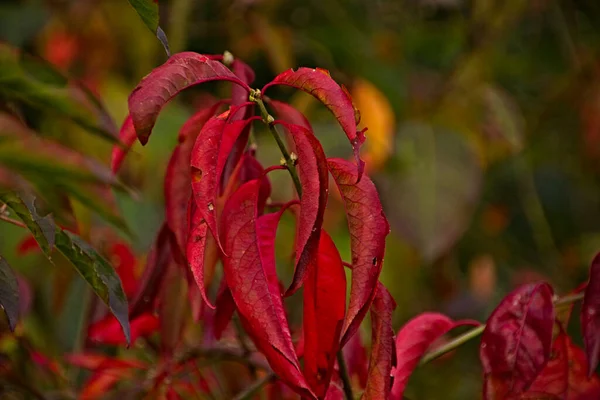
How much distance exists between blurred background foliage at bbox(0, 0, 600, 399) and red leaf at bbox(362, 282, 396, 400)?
0.48 m

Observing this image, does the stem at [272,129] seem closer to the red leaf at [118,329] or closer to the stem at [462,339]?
the stem at [462,339]

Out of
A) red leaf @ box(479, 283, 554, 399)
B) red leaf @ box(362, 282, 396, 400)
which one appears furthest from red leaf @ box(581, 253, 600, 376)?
red leaf @ box(362, 282, 396, 400)

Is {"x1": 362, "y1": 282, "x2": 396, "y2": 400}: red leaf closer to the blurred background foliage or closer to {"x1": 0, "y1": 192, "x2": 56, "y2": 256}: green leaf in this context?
{"x1": 0, "y1": 192, "x2": 56, "y2": 256}: green leaf

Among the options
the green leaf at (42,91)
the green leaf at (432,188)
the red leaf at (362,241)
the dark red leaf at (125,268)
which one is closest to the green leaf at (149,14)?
the red leaf at (362,241)

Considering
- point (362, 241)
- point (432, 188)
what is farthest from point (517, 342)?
point (432, 188)

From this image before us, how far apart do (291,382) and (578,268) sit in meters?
1.43

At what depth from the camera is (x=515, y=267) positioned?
1.73 meters

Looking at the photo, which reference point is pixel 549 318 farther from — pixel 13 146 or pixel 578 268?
pixel 578 268

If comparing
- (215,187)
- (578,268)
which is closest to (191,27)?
(578,268)

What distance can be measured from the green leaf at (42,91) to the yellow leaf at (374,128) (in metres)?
0.53

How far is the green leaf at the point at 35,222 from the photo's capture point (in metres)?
0.46

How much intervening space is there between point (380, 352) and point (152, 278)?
0.18 meters

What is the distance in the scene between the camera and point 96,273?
0.50 metres

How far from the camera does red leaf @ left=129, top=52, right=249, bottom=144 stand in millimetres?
404
